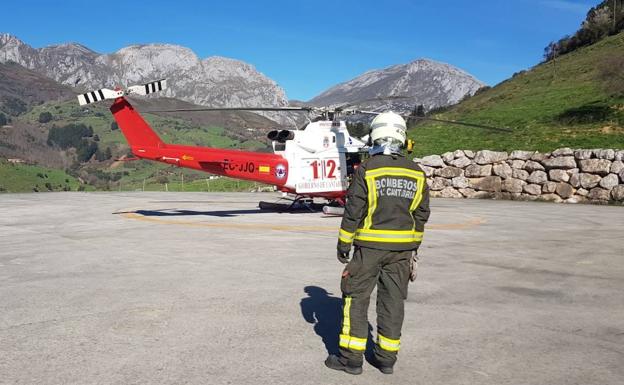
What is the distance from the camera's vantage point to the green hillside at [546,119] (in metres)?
27.6

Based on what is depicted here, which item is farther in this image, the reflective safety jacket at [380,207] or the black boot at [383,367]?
the reflective safety jacket at [380,207]

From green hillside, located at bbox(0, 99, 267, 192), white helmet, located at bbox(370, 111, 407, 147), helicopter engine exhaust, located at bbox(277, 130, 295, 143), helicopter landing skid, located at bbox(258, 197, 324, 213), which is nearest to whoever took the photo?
white helmet, located at bbox(370, 111, 407, 147)

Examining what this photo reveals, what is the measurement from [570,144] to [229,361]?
26087mm

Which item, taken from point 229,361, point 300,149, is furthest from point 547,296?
point 300,149

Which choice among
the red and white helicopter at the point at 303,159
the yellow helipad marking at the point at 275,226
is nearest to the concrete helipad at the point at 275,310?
the yellow helipad marking at the point at 275,226

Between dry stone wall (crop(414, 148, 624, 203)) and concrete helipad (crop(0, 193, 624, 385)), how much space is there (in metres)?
11.7

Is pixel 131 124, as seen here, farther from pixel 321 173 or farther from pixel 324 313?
pixel 324 313

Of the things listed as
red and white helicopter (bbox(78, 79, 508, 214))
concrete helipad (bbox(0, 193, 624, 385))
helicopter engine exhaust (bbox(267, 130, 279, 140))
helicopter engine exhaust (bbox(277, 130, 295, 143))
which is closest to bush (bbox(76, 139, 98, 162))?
helicopter engine exhaust (bbox(267, 130, 279, 140))

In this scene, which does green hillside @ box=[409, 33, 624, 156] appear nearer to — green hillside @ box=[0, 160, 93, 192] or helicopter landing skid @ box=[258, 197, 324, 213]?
helicopter landing skid @ box=[258, 197, 324, 213]

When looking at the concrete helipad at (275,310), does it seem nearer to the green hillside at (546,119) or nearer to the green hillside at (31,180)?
the green hillside at (546,119)

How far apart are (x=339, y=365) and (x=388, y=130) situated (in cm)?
218

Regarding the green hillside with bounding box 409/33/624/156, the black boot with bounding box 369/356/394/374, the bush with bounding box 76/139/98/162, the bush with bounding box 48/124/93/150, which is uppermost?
the bush with bounding box 48/124/93/150

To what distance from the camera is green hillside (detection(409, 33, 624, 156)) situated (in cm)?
2764

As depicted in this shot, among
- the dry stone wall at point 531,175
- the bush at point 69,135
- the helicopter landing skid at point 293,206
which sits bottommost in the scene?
the helicopter landing skid at point 293,206
